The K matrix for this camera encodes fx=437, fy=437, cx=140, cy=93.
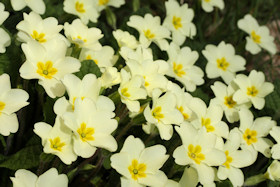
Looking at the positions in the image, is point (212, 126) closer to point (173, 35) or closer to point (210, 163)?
point (210, 163)

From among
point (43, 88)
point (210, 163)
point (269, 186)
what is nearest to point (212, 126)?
point (210, 163)

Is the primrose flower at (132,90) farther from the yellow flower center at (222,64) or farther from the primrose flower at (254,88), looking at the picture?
the yellow flower center at (222,64)

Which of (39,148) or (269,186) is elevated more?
(39,148)

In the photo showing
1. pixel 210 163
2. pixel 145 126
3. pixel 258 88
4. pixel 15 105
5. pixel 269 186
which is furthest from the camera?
pixel 258 88

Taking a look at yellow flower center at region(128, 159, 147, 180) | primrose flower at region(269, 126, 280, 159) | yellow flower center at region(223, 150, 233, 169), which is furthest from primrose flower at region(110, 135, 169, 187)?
primrose flower at region(269, 126, 280, 159)

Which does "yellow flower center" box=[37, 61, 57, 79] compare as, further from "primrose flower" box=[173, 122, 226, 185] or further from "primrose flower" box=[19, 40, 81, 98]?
"primrose flower" box=[173, 122, 226, 185]

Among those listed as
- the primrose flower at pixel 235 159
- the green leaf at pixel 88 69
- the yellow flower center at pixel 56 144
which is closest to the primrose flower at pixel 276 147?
the primrose flower at pixel 235 159
